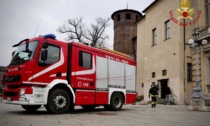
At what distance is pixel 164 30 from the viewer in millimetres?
25000

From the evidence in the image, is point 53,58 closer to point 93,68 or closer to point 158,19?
point 93,68

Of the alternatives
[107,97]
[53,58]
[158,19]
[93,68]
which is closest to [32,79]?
[53,58]

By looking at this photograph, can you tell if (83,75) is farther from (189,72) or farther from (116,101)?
(189,72)

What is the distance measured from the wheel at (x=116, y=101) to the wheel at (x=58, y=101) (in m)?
3.10

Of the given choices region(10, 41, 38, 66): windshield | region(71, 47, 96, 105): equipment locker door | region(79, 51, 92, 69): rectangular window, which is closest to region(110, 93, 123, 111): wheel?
region(71, 47, 96, 105): equipment locker door

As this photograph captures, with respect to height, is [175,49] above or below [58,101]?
above

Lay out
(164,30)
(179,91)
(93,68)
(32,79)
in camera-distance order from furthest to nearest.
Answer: (164,30), (179,91), (93,68), (32,79)

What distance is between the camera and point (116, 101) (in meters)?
13.1

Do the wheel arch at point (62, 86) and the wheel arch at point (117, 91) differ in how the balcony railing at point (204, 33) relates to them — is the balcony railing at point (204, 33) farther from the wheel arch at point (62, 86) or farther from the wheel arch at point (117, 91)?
the wheel arch at point (62, 86)

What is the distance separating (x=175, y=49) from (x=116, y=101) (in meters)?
A: 11.6

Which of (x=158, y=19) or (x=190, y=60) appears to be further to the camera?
(x=158, y=19)

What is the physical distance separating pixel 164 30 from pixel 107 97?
1485 centimetres

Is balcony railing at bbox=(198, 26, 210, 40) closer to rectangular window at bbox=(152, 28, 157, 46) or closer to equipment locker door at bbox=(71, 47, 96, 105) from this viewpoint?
rectangular window at bbox=(152, 28, 157, 46)

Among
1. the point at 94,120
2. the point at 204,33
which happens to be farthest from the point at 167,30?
the point at 94,120
